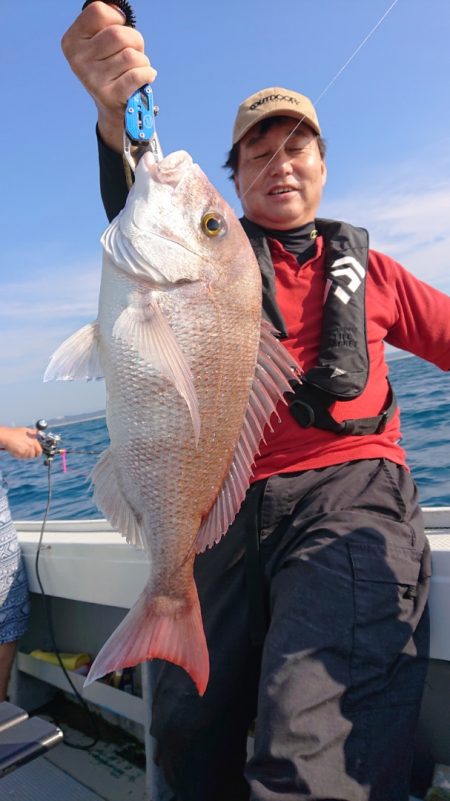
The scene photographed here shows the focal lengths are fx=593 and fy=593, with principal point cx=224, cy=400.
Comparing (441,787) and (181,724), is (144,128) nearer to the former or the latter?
(181,724)

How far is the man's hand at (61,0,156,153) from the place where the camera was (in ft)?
6.02

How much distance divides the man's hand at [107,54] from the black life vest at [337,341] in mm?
827

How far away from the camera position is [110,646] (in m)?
1.68

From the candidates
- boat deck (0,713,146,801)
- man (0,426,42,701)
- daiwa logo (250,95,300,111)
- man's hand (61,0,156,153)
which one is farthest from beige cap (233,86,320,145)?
boat deck (0,713,146,801)

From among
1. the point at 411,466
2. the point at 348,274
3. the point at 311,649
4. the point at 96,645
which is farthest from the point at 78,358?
the point at 411,466

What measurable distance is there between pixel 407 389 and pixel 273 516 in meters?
10.8

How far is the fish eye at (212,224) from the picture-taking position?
191cm

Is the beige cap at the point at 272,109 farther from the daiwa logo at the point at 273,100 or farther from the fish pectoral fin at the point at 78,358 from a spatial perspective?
the fish pectoral fin at the point at 78,358

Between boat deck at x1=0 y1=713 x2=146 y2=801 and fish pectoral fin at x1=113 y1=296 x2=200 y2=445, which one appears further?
boat deck at x1=0 y1=713 x2=146 y2=801

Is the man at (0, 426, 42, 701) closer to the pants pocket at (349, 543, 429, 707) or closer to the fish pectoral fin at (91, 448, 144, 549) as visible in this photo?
the fish pectoral fin at (91, 448, 144, 549)

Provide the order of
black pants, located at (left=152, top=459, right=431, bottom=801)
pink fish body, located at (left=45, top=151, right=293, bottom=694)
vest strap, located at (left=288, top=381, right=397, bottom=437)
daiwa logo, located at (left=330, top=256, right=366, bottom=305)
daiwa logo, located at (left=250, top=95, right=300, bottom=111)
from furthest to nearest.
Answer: daiwa logo, located at (left=250, top=95, right=300, bottom=111) → daiwa logo, located at (left=330, top=256, right=366, bottom=305) → vest strap, located at (left=288, top=381, right=397, bottom=437) → pink fish body, located at (left=45, top=151, right=293, bottom=694) → black pants, located at (left=152, top=459, right=431, bottom=801)

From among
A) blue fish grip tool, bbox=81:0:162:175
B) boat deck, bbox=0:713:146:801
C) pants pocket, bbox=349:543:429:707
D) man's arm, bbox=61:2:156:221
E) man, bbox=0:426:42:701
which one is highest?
man's arm, bbox=61:2:156:221

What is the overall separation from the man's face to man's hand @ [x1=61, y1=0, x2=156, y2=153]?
82cm

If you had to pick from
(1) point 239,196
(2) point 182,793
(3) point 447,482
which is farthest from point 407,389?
(2) point 182,793
